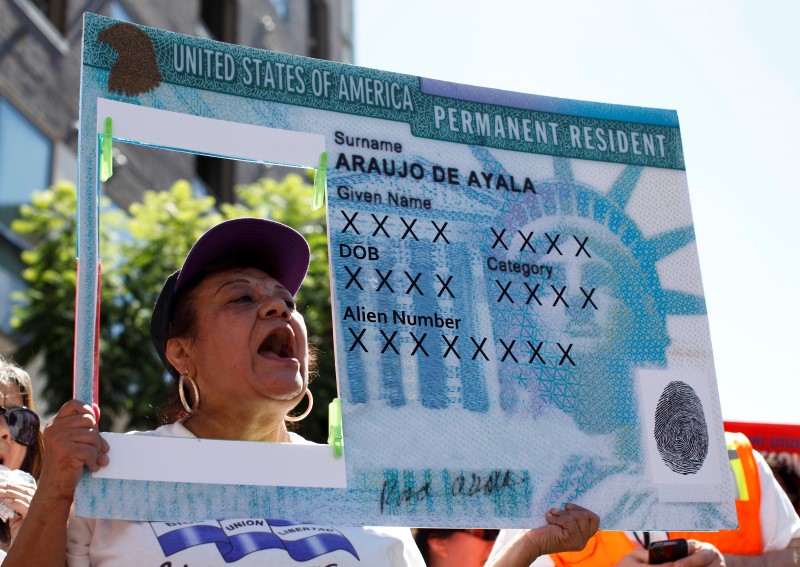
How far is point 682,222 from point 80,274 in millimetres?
1541

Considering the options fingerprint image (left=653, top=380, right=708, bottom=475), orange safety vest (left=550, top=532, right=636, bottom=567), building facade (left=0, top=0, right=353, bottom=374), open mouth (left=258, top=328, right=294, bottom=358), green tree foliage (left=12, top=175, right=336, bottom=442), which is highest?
building facade (left=0, top=0, right=353, bottom=374)

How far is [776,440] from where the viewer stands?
3689 millimetres

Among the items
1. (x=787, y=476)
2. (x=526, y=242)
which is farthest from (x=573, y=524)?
(x=787, y=476)

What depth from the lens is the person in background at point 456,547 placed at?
11.5 feet

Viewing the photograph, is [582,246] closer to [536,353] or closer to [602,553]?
[536,353]

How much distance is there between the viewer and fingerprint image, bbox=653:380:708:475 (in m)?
2.58

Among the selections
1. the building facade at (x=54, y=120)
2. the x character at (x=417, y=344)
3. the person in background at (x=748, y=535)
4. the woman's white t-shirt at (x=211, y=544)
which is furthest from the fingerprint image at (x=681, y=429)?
the building facade at (x=54, y=120)

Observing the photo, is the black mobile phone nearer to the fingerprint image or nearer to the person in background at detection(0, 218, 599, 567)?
the fingerprint image

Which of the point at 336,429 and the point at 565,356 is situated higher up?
the point at 565,356

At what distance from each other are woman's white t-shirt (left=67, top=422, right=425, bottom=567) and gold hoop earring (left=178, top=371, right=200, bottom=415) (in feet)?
1.36

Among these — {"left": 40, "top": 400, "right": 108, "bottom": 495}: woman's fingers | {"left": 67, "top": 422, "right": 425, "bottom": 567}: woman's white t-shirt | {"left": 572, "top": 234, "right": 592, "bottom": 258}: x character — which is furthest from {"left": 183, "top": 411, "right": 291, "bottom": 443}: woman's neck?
{"left": 572, "top": 234, "right": 592, "bottom": 258}: x character

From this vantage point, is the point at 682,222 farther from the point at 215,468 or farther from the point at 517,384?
the point at 215,468

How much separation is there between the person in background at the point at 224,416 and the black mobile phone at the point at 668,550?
0.35 meters

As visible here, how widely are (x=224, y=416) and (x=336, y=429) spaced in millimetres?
294
